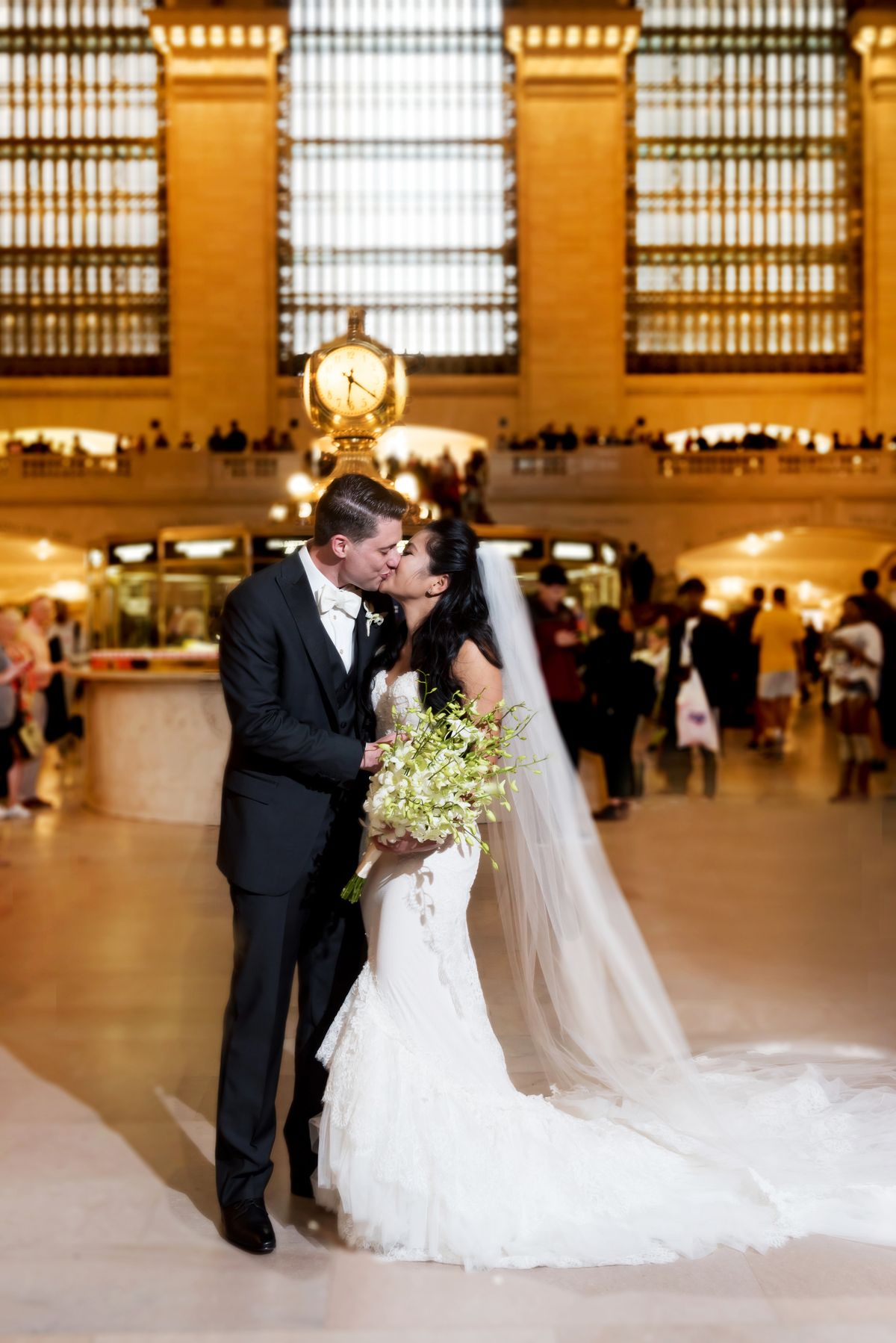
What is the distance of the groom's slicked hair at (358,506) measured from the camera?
10.5ft

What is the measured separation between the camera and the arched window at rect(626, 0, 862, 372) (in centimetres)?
3475

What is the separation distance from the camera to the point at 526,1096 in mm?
3443

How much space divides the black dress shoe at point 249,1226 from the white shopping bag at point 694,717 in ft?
26.5

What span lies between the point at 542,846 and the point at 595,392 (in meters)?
30.5

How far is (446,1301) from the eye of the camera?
9.59 feet

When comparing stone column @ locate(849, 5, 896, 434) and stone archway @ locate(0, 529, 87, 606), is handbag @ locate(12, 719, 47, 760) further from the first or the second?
stone column @ locate(849, 5, 896, 434)

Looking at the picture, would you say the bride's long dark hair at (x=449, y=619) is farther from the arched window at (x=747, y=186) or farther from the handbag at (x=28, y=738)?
the arched window at (x=747, y=186)

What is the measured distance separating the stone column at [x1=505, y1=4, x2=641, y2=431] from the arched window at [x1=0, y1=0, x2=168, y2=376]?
9014 mm

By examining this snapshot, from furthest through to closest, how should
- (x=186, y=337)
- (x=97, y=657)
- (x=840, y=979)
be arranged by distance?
(x=186, y=337) < (x=97, y=657) < (x=840, y=979)

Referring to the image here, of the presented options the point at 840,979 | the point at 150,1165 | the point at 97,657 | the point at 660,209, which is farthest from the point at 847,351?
the point at 150,1165

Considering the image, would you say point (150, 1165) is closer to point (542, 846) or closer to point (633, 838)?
point (542, 846)

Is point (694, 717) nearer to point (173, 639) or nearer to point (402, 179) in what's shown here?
point (173, 639)

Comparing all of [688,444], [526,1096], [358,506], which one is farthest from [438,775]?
[688,444]

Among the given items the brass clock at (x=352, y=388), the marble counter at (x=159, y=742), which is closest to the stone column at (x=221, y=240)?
the marble counter at (x=159, y=742)
